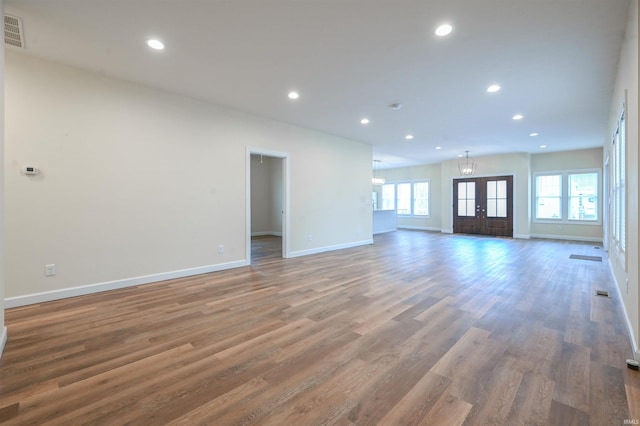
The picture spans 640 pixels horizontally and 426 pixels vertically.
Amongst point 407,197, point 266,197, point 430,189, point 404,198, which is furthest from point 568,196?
point 266,197

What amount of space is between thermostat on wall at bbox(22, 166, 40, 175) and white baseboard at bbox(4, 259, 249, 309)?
1.41 meters

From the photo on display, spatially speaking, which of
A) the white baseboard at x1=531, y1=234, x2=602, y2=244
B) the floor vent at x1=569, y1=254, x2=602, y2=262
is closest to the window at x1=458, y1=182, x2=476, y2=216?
the white baseboard at x1=531, y1=234, x2=602, y2=244

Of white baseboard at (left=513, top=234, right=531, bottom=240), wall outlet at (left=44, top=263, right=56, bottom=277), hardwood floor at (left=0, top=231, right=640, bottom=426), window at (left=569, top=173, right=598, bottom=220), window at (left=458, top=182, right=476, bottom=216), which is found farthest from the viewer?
window at (left=458, top=182, right=476, bottom=216)

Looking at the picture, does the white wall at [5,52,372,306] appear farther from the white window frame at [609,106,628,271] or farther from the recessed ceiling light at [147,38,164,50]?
the white window frame at [609,106,628,271]

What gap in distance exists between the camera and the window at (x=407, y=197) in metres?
12.4

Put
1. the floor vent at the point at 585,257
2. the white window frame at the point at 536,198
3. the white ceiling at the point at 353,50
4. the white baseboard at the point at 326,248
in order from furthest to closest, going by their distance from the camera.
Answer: the white window frame at the point at 536,198, the white baseboard at the point at 326,248, the floor vent at the point at 585,257, the white ceiling at the point at 353,50

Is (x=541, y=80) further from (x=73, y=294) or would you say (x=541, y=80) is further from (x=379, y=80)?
(x=73, y=294)

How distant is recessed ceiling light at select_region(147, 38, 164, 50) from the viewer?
3.03 meters

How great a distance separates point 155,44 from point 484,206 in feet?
34.6

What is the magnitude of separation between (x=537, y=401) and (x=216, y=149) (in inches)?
196

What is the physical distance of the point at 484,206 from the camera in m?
10.2

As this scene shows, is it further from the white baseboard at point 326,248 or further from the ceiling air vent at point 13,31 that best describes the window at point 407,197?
the ceiling air vent at point 13,31

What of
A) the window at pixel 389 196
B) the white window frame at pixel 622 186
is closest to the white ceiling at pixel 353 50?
the white window frame at pixel 622 186

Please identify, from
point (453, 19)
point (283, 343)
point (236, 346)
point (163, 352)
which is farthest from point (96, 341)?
point (453, 19)
